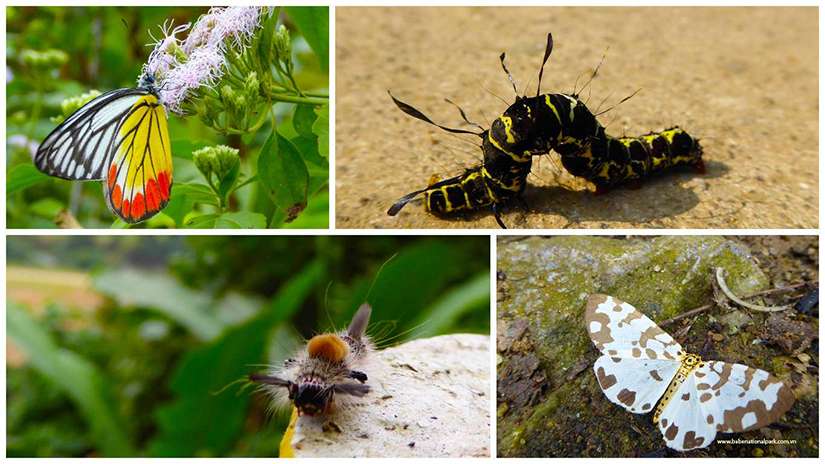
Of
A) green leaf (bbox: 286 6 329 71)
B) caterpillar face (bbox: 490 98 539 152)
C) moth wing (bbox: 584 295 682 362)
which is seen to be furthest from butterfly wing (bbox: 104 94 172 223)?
moth wing (bbox: 584 295 682 362)

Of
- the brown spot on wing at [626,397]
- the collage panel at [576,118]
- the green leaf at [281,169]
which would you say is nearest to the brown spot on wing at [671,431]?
the brown spot on wing at [626,397]

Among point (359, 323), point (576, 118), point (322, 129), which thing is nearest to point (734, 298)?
point (576, 118)

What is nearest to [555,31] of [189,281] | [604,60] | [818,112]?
[604,60]

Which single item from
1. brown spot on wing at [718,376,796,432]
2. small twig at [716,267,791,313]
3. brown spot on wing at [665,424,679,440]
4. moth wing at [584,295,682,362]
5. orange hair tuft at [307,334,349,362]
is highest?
small twig at [716,267,791,313]

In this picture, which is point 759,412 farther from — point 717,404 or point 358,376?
point 358,376

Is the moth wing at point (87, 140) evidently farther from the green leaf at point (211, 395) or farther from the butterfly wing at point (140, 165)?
the green leaf at point (211, 395)

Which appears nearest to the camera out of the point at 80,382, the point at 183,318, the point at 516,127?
the point at 516,127

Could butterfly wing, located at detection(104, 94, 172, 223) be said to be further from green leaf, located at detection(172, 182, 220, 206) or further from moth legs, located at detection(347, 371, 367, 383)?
moth legs, located at detection(347, 371, 367, 383)
